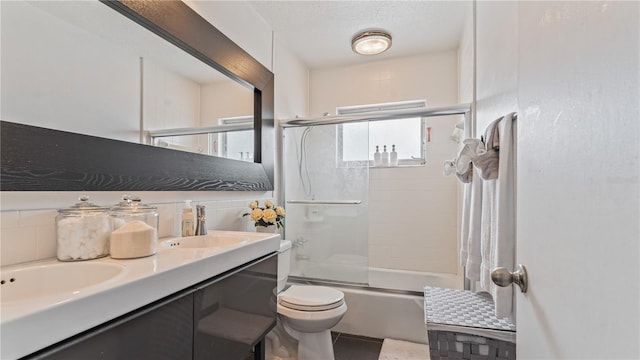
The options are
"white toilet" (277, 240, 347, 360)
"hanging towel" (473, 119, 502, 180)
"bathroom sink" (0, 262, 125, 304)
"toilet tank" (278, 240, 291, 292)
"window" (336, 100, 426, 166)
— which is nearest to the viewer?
"bathroom sink" (0, 262, 125, 304)

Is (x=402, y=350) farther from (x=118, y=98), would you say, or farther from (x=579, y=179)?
(x=118, y=98)

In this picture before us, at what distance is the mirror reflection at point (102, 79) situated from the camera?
909mm

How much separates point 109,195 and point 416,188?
2.49 m

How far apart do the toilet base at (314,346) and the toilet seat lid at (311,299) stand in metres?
0.20

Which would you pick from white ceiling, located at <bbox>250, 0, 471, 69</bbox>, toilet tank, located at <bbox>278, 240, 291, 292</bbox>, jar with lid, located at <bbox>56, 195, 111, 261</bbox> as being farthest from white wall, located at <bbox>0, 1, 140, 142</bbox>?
white ceiling, located at <bbox>250, 0, 471, 69</bbox>

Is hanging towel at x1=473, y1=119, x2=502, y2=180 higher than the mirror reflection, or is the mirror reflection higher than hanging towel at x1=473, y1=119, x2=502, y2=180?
the mirror reflection

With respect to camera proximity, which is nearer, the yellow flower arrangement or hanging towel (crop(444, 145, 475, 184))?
hanging towel (crop(444, 145, 475, 184))

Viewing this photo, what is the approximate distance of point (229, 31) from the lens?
1933 mm

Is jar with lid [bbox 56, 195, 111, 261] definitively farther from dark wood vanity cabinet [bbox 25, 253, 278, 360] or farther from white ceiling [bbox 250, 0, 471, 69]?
white ceiling [bbox 250, 0, 471, 69]

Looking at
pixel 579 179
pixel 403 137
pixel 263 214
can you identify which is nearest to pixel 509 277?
pixel 579 179

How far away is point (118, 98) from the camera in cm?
121

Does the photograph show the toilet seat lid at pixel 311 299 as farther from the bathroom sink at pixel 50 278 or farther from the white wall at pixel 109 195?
the bathroom sink at pixel 50 278

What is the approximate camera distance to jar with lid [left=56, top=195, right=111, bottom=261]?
946mm

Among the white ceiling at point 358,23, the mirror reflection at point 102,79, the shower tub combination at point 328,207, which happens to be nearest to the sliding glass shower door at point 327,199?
the shower tub combination at point 328,207
